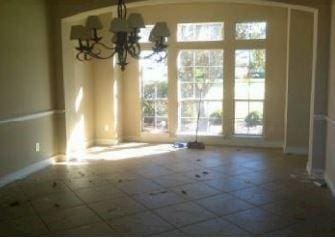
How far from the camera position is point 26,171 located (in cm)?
534

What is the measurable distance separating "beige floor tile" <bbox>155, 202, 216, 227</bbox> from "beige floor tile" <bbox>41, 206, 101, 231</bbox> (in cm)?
69

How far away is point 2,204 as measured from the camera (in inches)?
163

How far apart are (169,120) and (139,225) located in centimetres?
443

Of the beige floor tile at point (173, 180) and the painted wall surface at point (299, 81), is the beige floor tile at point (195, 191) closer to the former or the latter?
the beige floor tile at point (173, 180)

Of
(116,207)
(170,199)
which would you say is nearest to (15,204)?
(116,207)

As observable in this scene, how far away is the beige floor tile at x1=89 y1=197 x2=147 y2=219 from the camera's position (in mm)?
3775

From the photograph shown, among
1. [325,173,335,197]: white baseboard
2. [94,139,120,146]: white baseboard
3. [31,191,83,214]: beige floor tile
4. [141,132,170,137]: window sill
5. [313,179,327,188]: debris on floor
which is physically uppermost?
[141,132,170,137]: window sill

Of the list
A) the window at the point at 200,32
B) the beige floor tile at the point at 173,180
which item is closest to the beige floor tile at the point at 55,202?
the beige floor tile at the point at 173,180

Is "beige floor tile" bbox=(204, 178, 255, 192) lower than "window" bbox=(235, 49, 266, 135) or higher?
lower

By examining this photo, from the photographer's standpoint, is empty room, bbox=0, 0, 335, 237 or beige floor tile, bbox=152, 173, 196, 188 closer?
empty room, bbox=0, 0, 335, 237

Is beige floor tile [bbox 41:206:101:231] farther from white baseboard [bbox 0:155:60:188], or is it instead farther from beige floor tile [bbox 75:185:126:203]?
white baseboard [bbox 0:155:60:188]

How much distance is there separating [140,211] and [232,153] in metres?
3.24

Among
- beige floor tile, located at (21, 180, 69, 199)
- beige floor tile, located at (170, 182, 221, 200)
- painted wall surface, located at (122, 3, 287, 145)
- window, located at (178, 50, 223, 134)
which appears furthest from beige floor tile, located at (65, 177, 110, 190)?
window, located at (178, 50, 223, 134)

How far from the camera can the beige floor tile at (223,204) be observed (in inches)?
152
